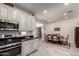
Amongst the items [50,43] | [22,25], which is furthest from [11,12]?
[50,43]

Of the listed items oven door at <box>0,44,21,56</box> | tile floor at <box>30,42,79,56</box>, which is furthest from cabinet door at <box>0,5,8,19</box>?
tile floor at <box>30,42,79,56</box>

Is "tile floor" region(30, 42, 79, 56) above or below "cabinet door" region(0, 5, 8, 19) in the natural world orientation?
below

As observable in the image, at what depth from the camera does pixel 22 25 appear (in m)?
3.97

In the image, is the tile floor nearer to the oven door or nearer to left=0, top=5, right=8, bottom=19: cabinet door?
the oven door

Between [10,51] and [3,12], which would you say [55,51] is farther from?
[3,12]

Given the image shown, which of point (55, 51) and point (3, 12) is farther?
point (55, 51)

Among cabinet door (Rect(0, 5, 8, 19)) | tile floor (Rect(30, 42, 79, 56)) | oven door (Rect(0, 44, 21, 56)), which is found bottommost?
tile floor (Rect(30, 42, 79, 56))

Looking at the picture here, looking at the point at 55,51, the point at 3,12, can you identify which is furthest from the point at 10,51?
the point at 55,51

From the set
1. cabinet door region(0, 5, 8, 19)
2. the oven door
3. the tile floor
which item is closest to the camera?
the oven door

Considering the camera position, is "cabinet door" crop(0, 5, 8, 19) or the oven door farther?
"cabinet door" crop(0, 5, 8, 19)

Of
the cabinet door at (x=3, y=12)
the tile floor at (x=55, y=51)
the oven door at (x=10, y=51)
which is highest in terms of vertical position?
the cabinet door at (x=3, y=12)

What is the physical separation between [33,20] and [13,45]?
2585 millimetres

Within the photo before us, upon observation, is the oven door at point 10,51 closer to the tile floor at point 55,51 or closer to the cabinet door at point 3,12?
the cabinet door at point 3,12

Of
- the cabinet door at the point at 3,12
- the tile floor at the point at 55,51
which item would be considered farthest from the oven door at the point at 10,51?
the tile floor at the point at 55,51
